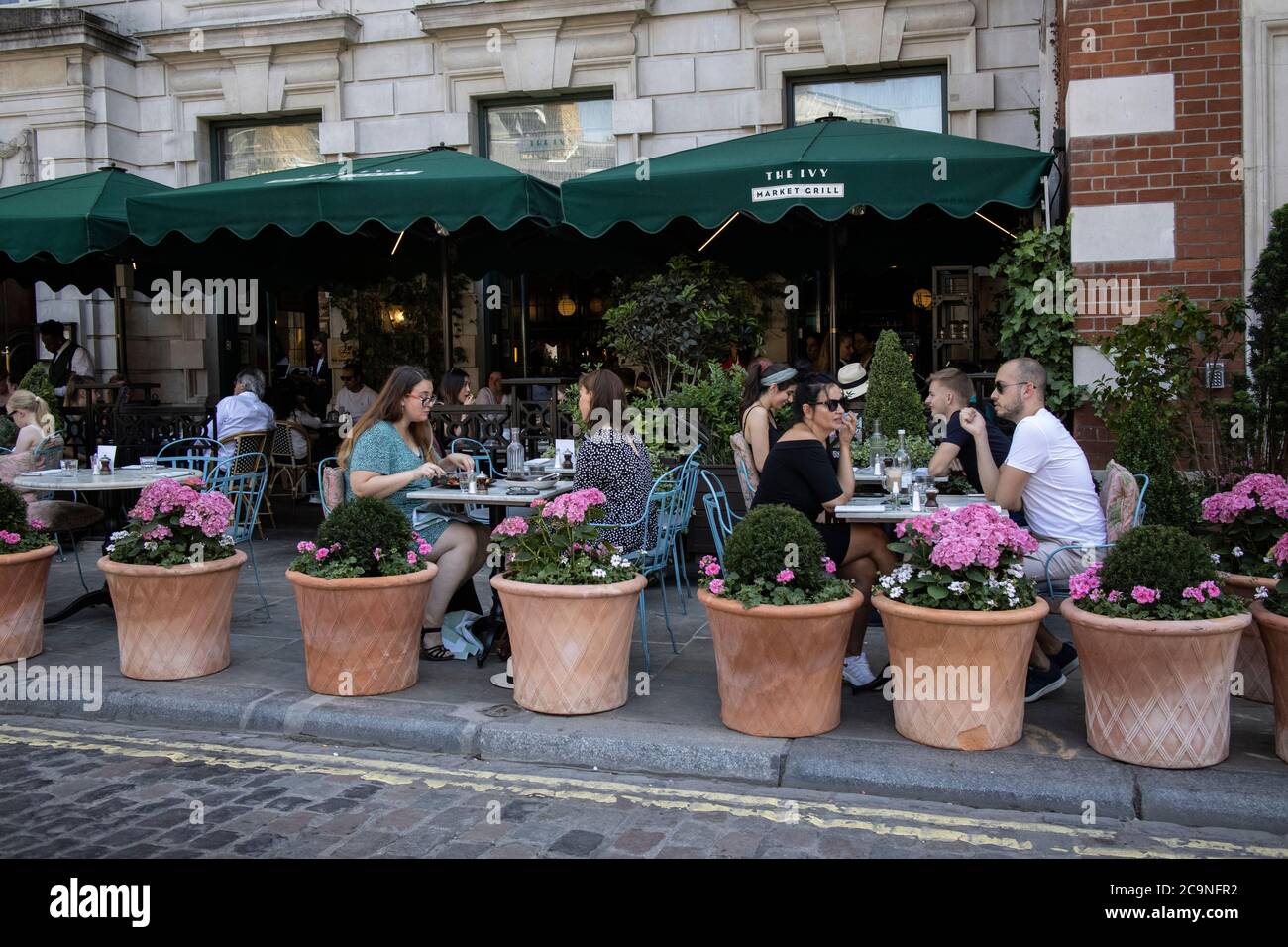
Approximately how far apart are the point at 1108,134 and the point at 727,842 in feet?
21.7

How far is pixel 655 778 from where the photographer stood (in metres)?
4.91

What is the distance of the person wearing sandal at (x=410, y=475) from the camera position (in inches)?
255

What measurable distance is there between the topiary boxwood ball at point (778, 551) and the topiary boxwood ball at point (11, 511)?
431cm

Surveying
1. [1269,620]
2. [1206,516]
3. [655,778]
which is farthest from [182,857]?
[1206,516]

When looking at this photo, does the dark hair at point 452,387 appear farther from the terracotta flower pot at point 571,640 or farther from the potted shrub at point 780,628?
the potted shrub at point 780,628

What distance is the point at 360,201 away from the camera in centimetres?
944

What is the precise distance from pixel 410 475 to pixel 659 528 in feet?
5.17

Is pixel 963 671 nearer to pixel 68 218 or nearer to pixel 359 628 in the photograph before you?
pixel 359 628

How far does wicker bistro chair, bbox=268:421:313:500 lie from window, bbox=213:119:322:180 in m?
3.79

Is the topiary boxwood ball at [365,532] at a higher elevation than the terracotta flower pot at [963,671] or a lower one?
higher

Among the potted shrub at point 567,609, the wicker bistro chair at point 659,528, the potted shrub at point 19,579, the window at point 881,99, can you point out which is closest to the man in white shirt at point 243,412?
the potted shrub at point 19,579

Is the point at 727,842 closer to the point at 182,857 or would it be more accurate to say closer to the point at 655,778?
the point at 655,778
